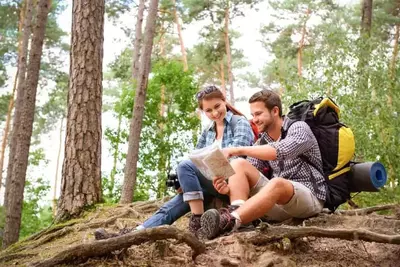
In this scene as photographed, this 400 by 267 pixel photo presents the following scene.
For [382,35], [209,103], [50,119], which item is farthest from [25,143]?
[50,119]

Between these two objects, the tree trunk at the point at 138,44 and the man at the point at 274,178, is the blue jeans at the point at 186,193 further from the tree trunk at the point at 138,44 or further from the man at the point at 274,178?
the tree trunk at the point at 138,44

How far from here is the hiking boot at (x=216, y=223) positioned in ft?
9.56

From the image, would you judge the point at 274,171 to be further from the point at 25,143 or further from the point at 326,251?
the point at 25,143

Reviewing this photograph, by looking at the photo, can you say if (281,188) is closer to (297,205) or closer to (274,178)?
(274,178)

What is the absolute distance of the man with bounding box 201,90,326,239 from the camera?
3.04m


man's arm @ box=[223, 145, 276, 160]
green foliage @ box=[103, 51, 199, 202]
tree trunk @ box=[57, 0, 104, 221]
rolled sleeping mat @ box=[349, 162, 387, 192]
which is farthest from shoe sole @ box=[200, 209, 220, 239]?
green foliage @ box=[103, 51, 199, 202]

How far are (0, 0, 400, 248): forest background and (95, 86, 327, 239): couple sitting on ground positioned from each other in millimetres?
677

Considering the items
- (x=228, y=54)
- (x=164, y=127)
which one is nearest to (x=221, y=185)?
(x=164, y=127)

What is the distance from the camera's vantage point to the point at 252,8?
18812 mm

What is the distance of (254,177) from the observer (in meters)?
3.39

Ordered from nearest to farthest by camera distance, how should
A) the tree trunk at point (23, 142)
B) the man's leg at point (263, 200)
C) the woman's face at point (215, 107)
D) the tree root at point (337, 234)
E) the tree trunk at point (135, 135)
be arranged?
the tree root at point (337, 234)
the man's leg at point (263, 200)
the woman's face at point (215, 107)
the tree trunk at point (23, 142)
the tree trunk at point (135, 135)

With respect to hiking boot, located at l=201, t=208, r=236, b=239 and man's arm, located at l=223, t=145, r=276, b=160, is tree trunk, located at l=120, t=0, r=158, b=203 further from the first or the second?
hiking boot, located at l=201, t=208, r=236, b=239

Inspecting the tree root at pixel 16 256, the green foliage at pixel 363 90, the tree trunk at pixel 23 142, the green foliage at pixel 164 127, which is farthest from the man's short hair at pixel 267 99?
the green foliage at pixel 164 127

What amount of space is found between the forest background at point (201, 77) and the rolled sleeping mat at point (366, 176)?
154 centimetres
